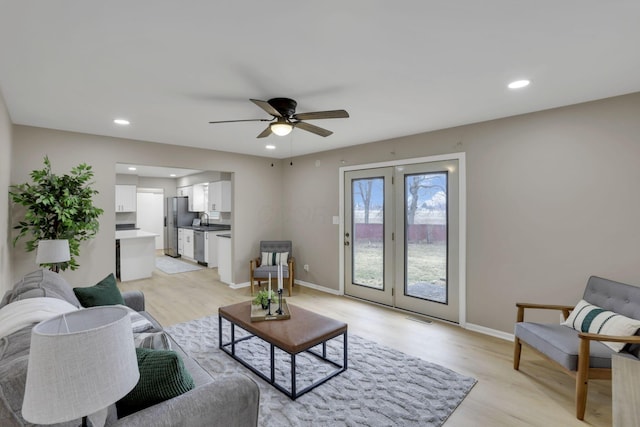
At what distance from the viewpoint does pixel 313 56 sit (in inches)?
78.2

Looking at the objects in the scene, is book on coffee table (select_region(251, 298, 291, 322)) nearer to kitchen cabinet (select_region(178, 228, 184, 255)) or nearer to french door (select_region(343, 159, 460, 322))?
french door (select_region(343, 159, 460, 322))

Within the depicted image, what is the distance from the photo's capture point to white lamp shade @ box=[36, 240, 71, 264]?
2996 mm

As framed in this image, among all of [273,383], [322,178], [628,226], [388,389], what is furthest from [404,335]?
[322,178]

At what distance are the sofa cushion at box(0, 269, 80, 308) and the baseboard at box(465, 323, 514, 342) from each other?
3973mm

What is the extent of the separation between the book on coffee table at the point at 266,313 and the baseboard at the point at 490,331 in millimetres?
2305

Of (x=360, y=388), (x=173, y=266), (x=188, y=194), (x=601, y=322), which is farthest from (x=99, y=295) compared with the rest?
(x=188, y=194)

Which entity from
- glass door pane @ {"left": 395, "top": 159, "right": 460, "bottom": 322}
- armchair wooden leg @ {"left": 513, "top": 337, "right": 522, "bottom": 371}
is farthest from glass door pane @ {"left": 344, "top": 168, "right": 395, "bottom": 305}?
armchair wooden leg @ {"left": 513, "top": 337, "right": 522, "bottom": 371}

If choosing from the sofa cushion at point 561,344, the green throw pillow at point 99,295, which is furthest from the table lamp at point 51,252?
the sofa cushion at point 561,344

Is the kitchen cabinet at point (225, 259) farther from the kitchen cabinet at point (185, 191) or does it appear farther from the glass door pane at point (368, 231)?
the kitchen cabinet at point (185, 191)

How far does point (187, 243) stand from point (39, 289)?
259 inches

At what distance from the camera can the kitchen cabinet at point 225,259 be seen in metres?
5.64

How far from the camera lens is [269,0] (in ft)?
4.76

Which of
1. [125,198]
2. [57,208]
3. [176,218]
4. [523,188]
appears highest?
[125,198]

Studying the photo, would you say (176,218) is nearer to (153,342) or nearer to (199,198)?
(199,198)
